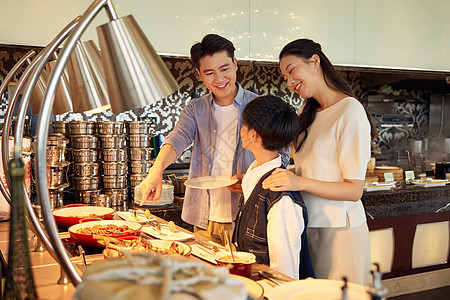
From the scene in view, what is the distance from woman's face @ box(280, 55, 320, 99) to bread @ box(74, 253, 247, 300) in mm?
1302

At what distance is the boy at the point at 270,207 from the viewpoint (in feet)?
4.64

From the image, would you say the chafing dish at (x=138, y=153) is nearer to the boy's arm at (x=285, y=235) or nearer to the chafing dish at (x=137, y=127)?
the chafing dish at (x=137, y=127)

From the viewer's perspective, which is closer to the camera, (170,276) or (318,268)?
(170,276)

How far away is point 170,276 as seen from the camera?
0.49 m

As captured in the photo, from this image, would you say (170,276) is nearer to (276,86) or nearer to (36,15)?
(36,15)

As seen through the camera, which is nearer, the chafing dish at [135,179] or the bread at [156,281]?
the bread at [156,281]

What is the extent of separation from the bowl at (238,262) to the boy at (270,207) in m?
0.29

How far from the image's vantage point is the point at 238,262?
1065 millimetres

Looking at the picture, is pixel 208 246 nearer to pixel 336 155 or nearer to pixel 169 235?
pixel 169 235

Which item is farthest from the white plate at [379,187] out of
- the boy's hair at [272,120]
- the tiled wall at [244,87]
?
the boy's hair at [272,120]

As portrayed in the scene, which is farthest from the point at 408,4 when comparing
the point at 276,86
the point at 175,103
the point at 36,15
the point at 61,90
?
the point at 61,90

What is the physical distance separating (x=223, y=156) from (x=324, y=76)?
2.32 feet

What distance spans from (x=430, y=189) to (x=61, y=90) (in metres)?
2.92

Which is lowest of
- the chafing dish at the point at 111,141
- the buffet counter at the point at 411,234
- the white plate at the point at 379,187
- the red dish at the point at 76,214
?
the buffet counter at the point at 411,234
